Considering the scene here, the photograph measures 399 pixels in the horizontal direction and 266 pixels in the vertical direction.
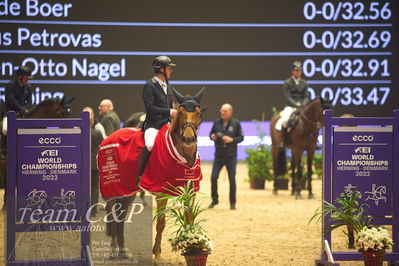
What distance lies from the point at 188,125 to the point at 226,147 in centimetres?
578

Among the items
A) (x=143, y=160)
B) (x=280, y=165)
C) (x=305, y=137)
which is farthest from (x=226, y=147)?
(x=143, y=160)

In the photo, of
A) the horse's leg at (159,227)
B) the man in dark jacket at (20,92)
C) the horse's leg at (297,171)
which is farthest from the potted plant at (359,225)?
the horse's leg at (297,171)

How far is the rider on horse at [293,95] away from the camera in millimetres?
15297

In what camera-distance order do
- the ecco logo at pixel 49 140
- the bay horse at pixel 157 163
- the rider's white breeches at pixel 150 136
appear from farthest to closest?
the rider's white breeches at pixel 150 136 < the bay horse at pixel 157 163 < the ecco logo at pixel 49 140

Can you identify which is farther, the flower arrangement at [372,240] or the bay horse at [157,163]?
the bay horse at [157,163]

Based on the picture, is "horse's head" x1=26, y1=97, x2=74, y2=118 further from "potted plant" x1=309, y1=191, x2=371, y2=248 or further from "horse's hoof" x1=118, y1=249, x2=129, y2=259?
"potted plant" x1=309, y1=191, x2=371, y2=248

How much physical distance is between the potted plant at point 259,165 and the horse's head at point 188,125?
879 cm

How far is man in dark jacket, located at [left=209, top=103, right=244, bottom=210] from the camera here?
13.3 m

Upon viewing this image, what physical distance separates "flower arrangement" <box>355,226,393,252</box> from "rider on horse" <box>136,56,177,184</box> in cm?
261

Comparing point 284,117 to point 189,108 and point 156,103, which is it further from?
point 189,108

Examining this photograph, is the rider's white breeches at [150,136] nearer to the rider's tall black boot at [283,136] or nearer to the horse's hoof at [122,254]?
the horse's hoof at [122,254]

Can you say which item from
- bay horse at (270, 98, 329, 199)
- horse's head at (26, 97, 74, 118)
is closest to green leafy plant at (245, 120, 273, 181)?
bay horse at (270, 98, 329, 199)

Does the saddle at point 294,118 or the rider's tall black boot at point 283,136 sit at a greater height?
the saddle at point 294,118

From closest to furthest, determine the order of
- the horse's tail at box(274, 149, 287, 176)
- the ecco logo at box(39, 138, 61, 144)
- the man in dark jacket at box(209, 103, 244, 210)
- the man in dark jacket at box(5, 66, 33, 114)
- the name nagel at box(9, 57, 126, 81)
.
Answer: the ecco logo at box(39, 138, 61, 144)
the man in dark jacket at box(5, 66, 33, 114)
the man in dark jacket at box(209, 103, 244, 210)
the name nagel at box(9, 57, 126, 81)
the horse's tail at box(274, 149, 287, 176)
